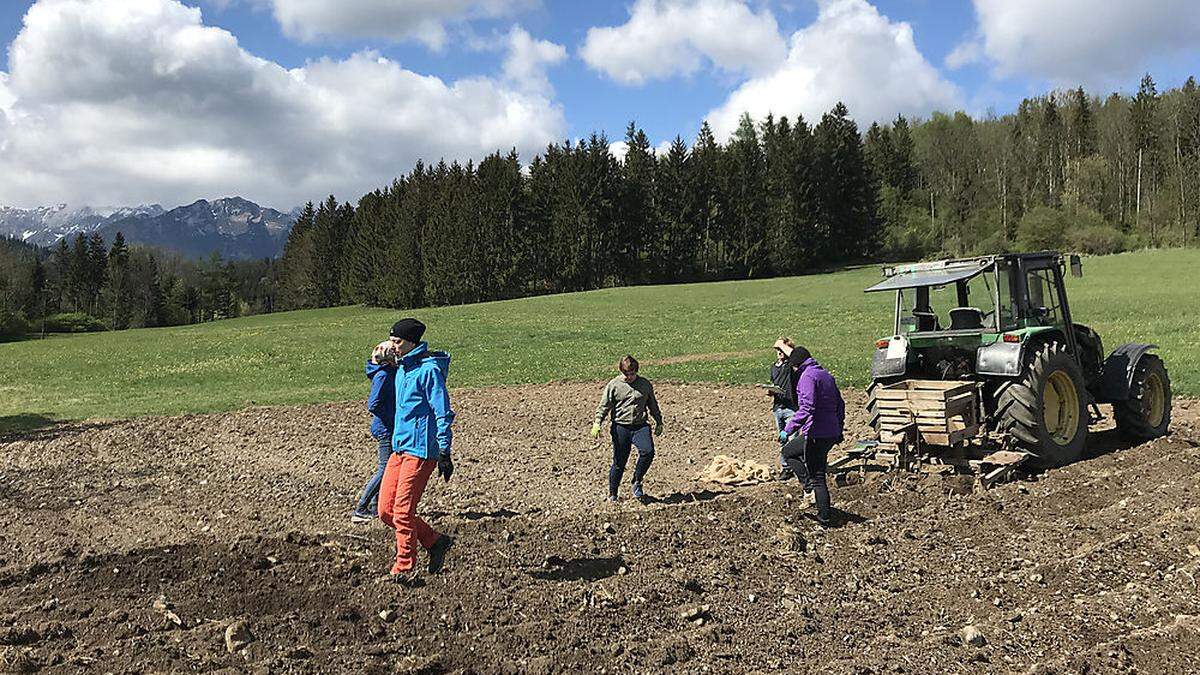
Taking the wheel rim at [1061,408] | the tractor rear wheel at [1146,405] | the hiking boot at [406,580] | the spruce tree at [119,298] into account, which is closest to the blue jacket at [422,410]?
the hiking boot at [406,580]

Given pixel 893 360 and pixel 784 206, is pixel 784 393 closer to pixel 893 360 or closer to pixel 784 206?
pixel 893 360

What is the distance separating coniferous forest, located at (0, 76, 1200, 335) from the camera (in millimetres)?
70688

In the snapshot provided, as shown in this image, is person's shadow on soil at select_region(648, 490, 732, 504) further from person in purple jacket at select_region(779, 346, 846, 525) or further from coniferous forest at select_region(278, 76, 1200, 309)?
coniferous forest at select_region(278, 76, 1200, 309)

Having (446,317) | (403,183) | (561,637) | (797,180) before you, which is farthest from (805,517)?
(403,183)

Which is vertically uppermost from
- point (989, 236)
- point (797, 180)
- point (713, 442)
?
point (797, 180)

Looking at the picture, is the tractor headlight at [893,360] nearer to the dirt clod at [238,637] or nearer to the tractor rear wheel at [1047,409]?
the tractor rear wheel at [1047,409]

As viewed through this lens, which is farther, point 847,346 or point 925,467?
point 847,346

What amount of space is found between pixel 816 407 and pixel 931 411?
1958 millimetres

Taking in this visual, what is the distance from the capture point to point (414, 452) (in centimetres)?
630

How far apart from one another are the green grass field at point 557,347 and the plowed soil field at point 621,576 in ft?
31.0

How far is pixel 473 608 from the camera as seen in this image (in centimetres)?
554

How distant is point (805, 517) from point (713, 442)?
4.81 metres

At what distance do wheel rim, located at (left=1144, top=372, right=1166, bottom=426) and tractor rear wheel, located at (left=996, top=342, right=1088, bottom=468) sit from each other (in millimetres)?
1686

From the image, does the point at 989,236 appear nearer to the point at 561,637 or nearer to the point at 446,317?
the point at 446,317
